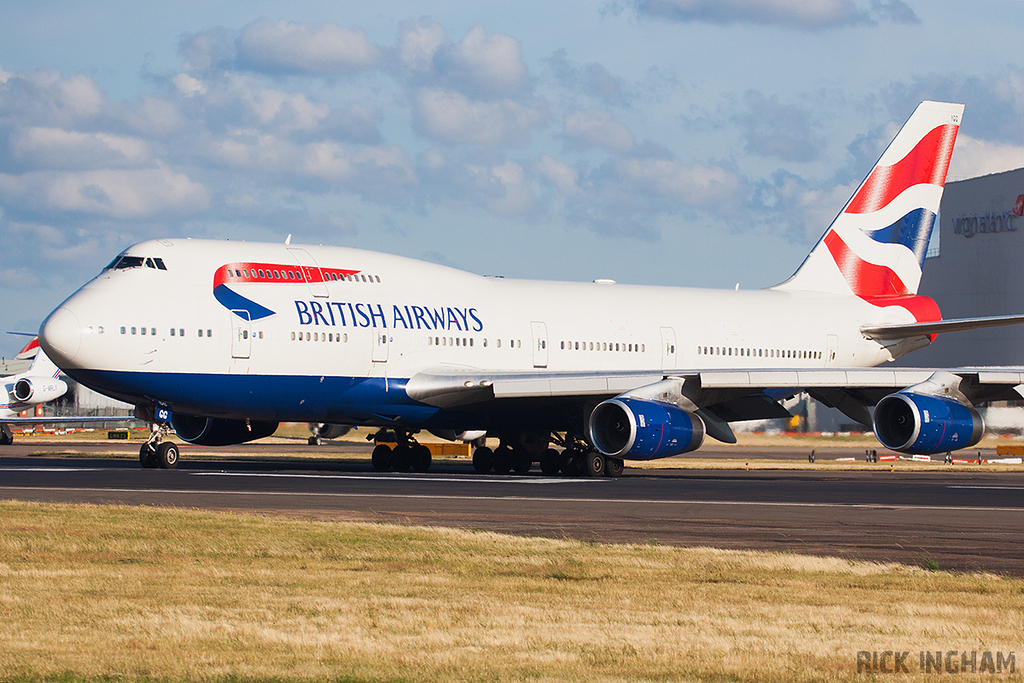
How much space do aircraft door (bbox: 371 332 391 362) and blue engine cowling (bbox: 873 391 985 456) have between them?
11.3m

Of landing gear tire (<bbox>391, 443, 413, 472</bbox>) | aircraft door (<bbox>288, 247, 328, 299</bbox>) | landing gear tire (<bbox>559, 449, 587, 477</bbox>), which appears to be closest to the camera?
aircraft door (<bbox>288, 247, 328, 299</bbox>)

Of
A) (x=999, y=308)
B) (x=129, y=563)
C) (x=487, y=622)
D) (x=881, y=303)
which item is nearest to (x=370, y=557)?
(x=129, y=563)

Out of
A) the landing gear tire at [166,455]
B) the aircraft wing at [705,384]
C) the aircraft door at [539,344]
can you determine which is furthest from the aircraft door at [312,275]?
the aircraft door at [539,344]

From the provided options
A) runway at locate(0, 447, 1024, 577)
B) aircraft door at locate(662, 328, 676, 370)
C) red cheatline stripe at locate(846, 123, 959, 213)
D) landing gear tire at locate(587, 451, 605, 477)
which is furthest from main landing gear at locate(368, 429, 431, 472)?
red cheatline stripe at locate(846, 123, 959, 213)

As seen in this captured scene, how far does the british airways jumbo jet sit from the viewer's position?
2503cm

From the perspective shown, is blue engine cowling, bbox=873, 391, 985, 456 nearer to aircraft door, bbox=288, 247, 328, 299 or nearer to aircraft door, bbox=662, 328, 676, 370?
aircraft door, bbox=662, 328, 676, 370

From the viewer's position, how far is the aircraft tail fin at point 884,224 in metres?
36.9

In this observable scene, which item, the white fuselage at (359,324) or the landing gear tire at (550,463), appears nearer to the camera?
the white fuselage at (359,324)

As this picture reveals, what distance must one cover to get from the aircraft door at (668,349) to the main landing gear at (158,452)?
1311 centimetres

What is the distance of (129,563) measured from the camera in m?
10.9

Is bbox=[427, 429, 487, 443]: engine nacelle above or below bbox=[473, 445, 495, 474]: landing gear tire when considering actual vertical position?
above

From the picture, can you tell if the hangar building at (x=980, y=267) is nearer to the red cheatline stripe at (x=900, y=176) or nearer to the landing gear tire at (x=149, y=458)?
the red cheatline stripe at (x=900, y=176)

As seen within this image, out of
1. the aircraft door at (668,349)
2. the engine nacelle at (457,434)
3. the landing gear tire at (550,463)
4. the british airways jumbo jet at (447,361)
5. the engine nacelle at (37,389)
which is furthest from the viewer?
the engine nacelle at (37,389)

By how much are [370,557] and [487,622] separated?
3408mm
